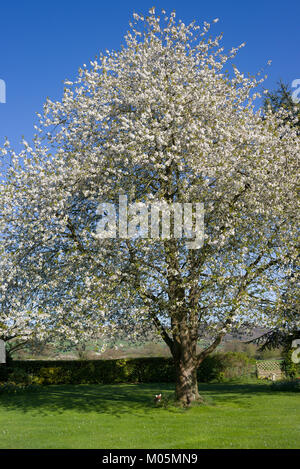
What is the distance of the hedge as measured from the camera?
31.1m

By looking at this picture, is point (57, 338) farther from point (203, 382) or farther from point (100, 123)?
point (203, 382)

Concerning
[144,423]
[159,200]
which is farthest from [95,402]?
[159,200]

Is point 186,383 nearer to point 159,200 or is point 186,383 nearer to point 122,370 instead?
point 159,200

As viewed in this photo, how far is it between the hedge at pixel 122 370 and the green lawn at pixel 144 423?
1001 cm

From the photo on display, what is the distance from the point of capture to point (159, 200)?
Answer: 1514cm

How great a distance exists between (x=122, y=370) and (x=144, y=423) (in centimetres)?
1844

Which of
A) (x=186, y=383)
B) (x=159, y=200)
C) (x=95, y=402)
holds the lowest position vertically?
(x=95, y=402)

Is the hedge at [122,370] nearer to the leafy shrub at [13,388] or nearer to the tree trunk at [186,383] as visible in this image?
the leafy shrub at [13,388]

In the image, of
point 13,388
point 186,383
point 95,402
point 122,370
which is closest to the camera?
point 186,383

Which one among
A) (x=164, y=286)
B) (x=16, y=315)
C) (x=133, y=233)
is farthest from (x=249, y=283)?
(x=16, y=315)

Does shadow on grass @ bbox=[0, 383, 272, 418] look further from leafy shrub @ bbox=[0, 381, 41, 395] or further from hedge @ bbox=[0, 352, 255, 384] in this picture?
hedge @ bbox=[0, 352, 255, 384]

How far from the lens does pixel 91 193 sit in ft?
52.2

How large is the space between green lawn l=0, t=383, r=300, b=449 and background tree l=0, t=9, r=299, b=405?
2129 millimetres

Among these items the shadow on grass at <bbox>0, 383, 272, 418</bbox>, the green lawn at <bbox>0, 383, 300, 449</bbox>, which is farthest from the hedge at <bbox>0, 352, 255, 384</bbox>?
the green lawn at <bbox>0, 383, 300, 449</bbox>
